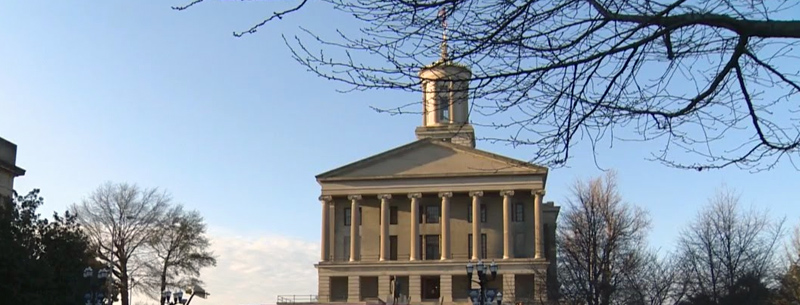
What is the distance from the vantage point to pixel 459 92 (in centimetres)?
793

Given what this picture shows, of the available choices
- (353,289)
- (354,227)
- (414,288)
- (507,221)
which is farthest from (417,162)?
(353,289)

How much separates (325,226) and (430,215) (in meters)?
8.66

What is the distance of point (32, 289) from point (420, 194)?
42784mm

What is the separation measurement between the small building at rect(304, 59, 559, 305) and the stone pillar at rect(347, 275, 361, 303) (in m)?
0.08

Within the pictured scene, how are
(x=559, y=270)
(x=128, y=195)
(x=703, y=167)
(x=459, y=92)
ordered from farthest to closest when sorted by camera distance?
(x=128, y=195) → (x=559, y=270) → (x=703, y=167) → (x=459, y=92)

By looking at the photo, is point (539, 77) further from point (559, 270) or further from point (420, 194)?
point (420, 194)

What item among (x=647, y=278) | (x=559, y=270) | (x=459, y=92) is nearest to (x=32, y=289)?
(x=559, y=270)

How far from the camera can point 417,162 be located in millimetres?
71000

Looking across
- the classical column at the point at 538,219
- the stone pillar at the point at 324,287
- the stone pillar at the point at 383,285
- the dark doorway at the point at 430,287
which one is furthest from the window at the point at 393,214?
the classical column at the point at 538,219

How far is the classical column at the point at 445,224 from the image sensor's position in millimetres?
69625

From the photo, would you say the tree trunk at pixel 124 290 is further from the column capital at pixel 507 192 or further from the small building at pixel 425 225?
the column capital at pixel 507 192

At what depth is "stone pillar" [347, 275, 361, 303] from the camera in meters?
69.5

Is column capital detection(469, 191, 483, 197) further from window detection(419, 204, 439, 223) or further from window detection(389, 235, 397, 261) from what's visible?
window detection(389, 235, 397, 261)

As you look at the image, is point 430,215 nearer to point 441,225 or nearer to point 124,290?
point 441,225
